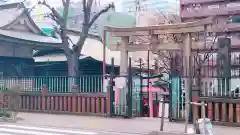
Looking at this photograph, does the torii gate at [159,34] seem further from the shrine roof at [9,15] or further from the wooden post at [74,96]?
the shrine roof at [9,15]

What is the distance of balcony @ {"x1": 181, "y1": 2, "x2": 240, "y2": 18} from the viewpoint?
1466 inches

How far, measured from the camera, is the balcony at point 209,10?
3722cm

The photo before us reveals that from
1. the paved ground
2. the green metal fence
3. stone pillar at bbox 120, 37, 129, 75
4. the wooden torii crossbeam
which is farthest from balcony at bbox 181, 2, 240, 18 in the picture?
the paved ground

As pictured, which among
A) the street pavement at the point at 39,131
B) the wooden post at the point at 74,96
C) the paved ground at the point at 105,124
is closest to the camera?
the street pavement at the point at 39,131

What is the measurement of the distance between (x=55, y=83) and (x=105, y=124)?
5.47m

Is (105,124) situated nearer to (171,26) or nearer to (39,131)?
(39,131)

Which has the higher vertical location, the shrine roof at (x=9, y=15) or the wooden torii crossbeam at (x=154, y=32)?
the shrine roof at (x=9, y=15)

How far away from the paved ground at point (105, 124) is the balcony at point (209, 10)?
24398 millimetres

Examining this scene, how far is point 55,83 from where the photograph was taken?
19000 mm

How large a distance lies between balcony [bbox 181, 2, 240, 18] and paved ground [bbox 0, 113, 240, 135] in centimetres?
2440

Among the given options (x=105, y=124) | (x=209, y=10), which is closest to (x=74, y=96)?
(x=105, y=124)

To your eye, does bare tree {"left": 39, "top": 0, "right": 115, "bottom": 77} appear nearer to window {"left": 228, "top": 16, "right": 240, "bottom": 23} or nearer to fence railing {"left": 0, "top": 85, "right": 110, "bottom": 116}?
fence railing {"left": 0, "top": 85, "right": 110, "bottom": 116}

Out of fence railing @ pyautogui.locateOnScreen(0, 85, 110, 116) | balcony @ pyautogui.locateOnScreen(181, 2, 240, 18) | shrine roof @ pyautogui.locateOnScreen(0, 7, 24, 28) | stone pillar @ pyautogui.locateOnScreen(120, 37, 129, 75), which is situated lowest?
fence railing @ pyautogui.locateOnScreen(0, 85, 110, 116)

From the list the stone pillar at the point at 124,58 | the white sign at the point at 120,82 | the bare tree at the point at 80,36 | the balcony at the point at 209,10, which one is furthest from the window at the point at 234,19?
the white sign at the point at 120,82
